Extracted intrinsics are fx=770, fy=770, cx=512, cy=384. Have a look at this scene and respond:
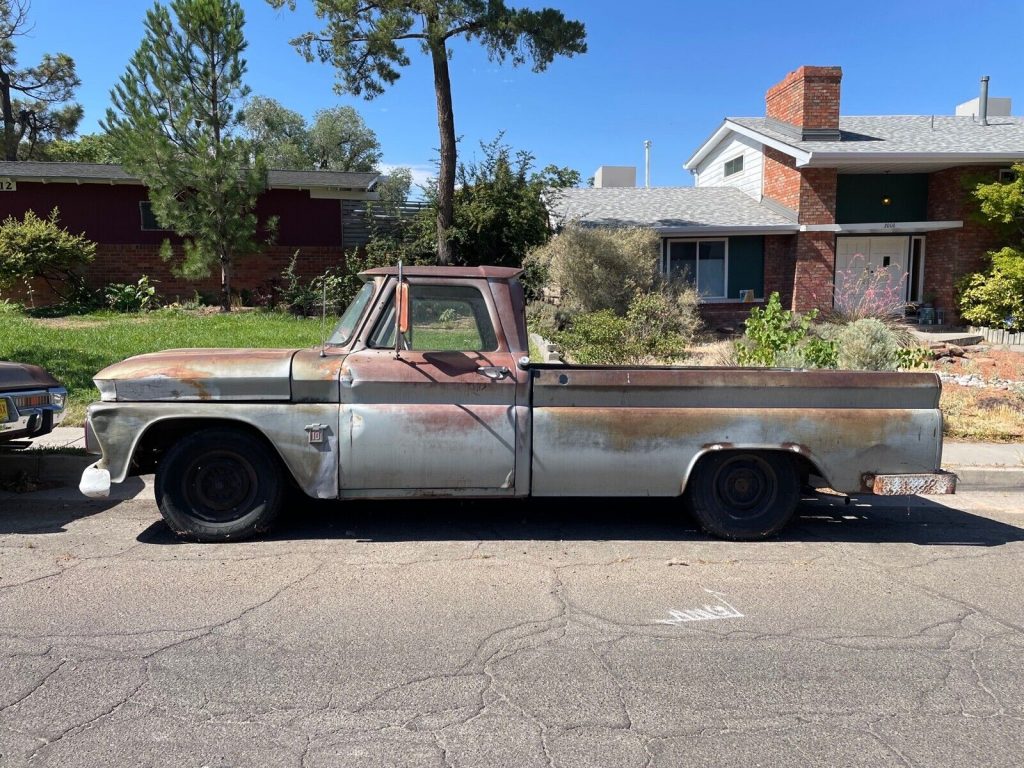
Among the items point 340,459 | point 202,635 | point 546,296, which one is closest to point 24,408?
point 340,459

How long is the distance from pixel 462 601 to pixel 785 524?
8.55ft

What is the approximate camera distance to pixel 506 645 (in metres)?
3.85

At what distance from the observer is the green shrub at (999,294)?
710 inches

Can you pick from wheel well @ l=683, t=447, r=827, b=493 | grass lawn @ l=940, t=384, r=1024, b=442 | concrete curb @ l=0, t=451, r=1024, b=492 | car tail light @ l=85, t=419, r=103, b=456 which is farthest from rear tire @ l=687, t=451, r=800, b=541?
car tail light @ l=85, t=419, r=103, b=456

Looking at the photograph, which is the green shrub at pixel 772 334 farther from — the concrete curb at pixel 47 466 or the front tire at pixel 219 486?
A: the concrete curb at pixel 47 466

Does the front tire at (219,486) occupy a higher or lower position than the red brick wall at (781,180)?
lower

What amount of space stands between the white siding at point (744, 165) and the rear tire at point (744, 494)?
18.2 metres

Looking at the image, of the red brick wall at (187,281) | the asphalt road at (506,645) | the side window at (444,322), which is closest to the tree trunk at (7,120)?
the red brick wall at (187,281)

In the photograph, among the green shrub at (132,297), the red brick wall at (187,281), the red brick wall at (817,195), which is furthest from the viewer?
the red brick wall at (187,281)

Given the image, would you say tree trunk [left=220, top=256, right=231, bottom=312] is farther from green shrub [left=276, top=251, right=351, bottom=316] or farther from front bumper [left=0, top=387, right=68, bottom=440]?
front bumper [left=0, top=387, right=68, bottom=440]

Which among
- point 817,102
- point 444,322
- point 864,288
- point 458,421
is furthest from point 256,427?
point 817,102

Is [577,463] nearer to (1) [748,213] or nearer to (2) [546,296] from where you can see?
(2) [546,296]

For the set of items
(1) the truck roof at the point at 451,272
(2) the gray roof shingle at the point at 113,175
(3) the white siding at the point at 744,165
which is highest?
(3) the white siding at the point at 744,165

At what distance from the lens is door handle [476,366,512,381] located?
5.21 m
